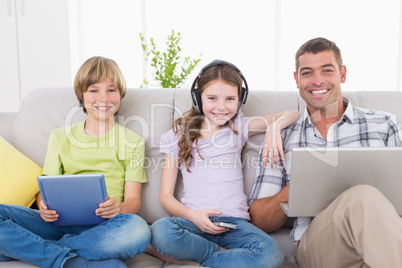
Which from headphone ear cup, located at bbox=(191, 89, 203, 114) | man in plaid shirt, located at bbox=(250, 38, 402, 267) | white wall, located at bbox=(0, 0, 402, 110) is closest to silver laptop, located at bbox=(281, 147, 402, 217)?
man in plaid shirt, located at bbox=(250, 38, 402, 267)

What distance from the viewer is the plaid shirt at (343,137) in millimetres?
1520

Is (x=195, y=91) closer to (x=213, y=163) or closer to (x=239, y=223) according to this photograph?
(x=213, y=163)

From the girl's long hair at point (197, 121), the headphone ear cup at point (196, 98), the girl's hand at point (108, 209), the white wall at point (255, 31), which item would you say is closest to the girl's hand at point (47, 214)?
the girl's hand at point (108, 209)

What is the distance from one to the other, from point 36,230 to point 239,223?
0.76m

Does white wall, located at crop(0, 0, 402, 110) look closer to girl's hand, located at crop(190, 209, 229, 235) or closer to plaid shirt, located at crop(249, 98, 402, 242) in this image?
plaid shirt, located at crop(249, 98, 402, 242)

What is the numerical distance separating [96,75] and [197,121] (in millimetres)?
492

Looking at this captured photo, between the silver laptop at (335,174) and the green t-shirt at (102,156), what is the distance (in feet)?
2.48

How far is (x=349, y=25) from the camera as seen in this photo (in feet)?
13.0

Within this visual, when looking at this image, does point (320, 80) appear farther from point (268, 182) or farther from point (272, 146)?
point (268, 182)

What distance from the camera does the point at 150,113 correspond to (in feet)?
5.70

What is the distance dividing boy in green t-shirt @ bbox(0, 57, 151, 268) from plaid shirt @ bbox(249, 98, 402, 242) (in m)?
0.54

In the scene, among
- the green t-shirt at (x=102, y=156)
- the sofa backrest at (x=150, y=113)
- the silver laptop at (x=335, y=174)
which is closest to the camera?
the silver laptop at (x=335, y=174)

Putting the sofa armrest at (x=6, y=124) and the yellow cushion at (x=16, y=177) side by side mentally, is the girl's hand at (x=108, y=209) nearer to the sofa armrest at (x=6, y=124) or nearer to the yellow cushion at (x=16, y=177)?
the yellow cushion at (x=16, y=177)

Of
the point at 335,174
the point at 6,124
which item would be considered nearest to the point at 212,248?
the point at 335,174
